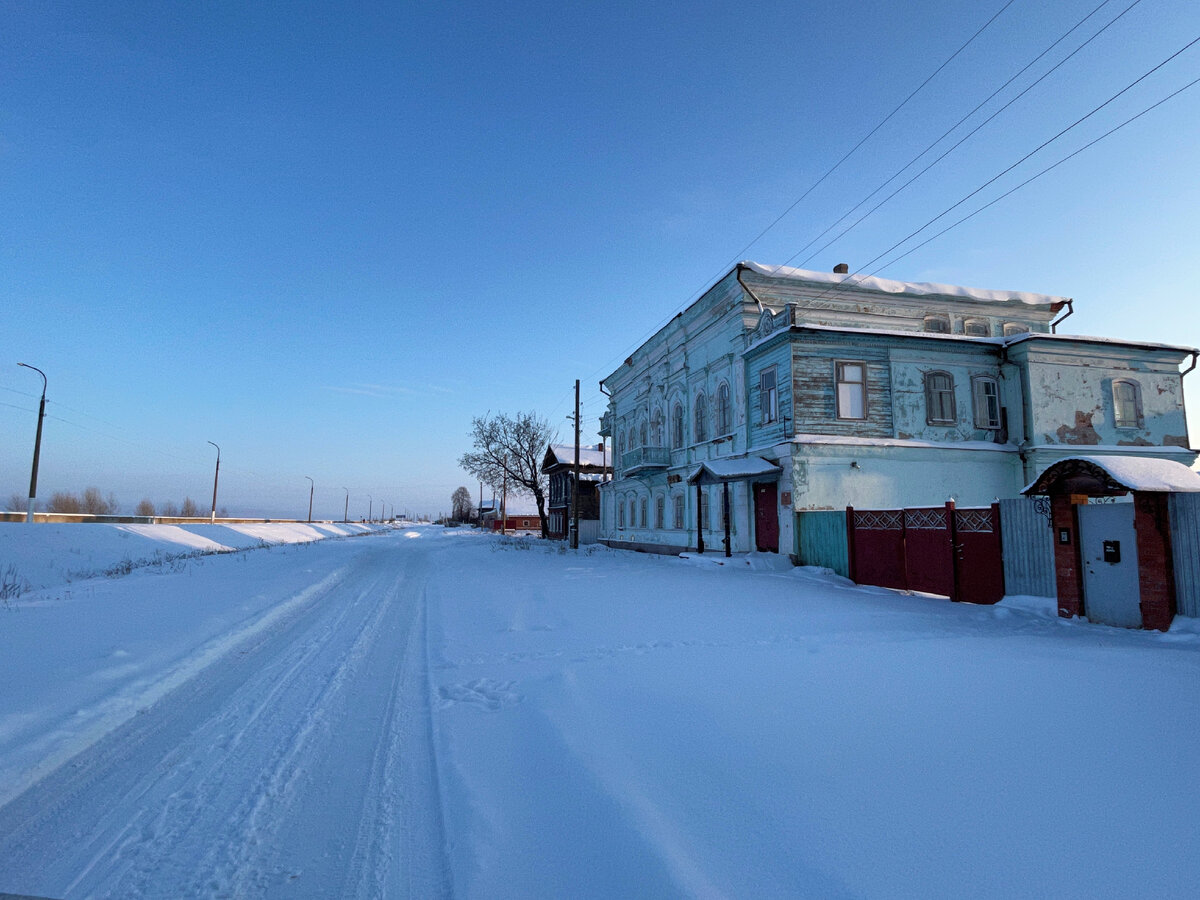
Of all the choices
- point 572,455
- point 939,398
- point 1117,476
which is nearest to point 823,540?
point 939,398

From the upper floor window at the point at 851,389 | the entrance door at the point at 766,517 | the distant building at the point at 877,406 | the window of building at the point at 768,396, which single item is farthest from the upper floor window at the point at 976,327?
the entrance door at the point at 766,517

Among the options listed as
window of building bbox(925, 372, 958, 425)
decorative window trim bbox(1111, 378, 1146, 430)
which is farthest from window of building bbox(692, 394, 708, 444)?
decorative window trim bbox(1111, 378, 1146, 430)

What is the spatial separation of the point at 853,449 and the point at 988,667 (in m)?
13.2

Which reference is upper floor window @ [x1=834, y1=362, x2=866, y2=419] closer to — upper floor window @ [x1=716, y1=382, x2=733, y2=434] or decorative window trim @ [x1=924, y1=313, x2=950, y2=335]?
upper floor window @ [x1=716, y1=382, x2=733, y2=434]

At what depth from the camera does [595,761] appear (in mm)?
3859

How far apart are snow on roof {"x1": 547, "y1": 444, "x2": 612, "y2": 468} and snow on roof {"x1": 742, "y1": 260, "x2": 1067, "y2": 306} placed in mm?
25944

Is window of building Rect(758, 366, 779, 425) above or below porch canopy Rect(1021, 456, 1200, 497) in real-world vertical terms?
above

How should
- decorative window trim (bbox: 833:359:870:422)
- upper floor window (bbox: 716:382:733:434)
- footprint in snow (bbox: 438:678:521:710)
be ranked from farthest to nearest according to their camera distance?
upper floor window (bbox: 716:382:733:434) → decorative window trim (bbox: 833:359:870:422) → footprint in snow (bbox: 438:678:521:710)

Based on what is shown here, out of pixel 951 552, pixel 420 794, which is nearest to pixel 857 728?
pixel 420 794

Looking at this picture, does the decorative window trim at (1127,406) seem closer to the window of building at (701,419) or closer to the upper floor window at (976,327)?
the upper floor window at (976,327)

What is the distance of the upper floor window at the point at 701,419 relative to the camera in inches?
949

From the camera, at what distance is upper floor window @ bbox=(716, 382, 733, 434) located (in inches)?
883

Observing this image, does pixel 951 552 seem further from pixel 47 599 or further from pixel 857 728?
pixel 47 599

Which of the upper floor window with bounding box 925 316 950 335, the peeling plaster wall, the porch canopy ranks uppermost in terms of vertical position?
the upper floor window with bounding box 925 316 950 335
